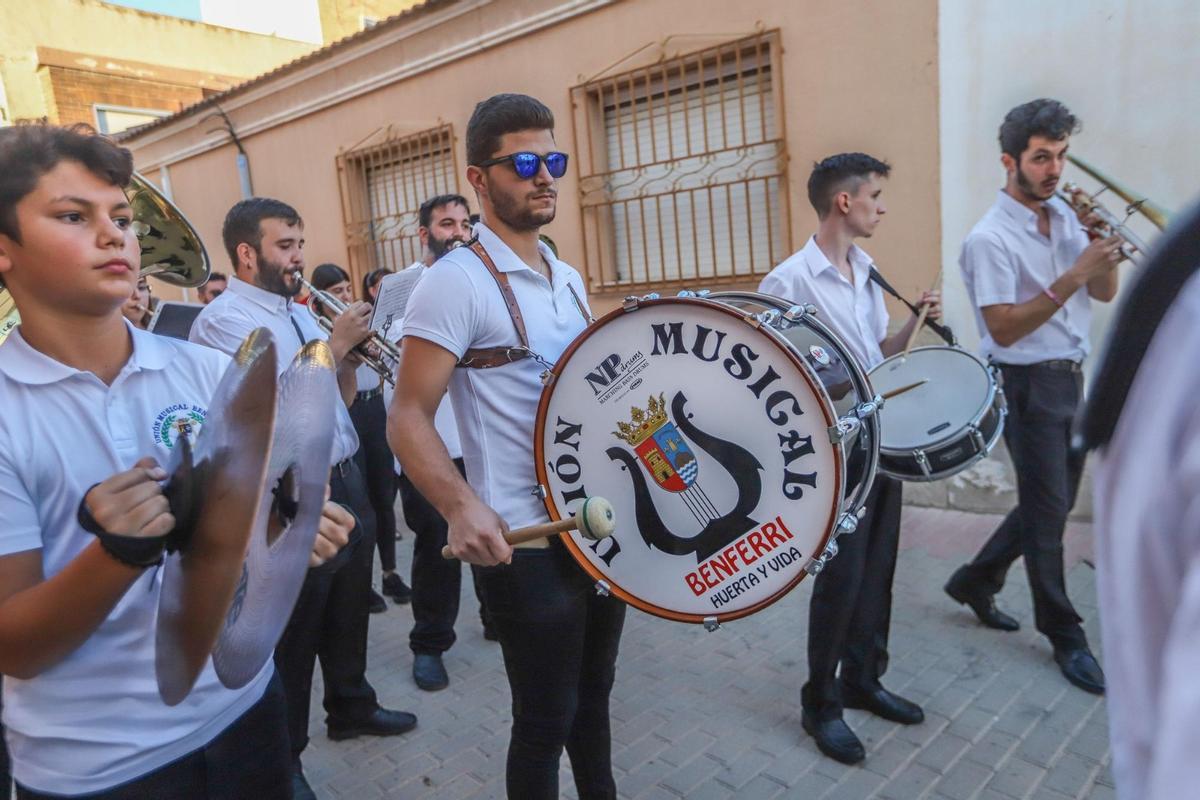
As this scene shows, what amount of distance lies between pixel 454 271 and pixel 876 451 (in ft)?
4.10

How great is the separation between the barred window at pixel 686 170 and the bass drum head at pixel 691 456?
417 cm

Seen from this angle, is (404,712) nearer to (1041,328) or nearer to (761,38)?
(1041,328)

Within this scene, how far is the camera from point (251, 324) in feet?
9.80

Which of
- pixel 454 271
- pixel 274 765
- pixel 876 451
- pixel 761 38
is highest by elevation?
pixel 761 38

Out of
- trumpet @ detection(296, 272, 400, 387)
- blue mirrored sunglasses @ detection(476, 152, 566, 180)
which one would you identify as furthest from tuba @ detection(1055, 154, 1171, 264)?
trumpet @ detection(296, 272, 400, 387)

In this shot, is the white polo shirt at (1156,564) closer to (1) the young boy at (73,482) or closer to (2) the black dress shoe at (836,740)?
(1) the young boy at (73,482)

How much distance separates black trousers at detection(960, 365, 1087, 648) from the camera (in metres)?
3.26

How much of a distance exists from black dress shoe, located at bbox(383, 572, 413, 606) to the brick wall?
1262 centimetres

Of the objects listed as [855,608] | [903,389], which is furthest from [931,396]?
[855,608]

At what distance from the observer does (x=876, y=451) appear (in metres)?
2.24

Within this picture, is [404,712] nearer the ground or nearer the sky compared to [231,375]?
nearer the ground

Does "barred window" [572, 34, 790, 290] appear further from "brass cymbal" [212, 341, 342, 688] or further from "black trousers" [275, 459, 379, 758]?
"brass cymbal" [212, 341, 342, 688]

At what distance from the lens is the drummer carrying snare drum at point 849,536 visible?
2869 mm

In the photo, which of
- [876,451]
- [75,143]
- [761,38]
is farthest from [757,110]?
[75,143]
